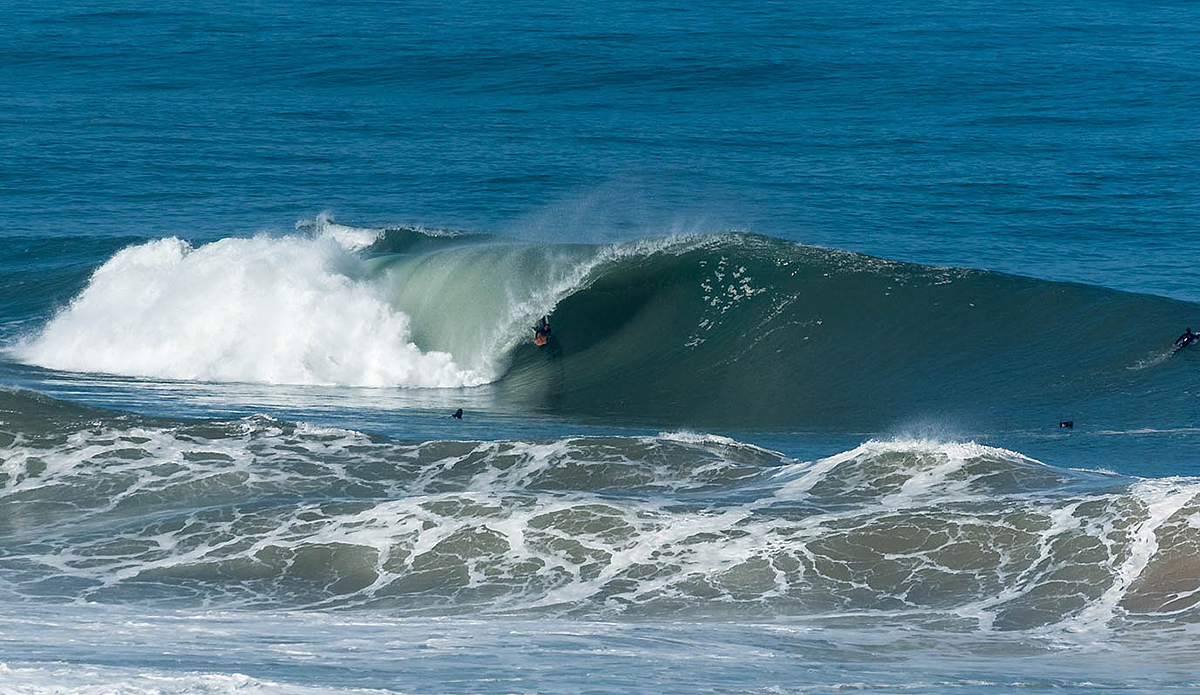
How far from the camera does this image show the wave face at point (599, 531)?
13203mm

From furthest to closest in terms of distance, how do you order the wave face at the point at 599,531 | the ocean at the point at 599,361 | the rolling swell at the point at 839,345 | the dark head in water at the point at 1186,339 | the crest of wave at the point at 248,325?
the crest of wave at the point at 248,325, the dark head in water at the point at 1186,339, the rolling swell at the point at 839,345, the wave face at the point at 599,531, the ocean at the point at 599,361

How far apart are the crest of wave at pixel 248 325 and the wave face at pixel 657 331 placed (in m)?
0.04

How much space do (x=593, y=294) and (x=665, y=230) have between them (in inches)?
229

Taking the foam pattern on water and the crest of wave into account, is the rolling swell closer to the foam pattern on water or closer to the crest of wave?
the crest of wave

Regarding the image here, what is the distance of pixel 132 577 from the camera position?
548 inches

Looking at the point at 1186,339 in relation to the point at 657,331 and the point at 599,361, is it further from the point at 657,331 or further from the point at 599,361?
the point at 599,361

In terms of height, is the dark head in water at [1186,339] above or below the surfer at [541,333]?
below

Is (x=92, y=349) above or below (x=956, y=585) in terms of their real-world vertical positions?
above

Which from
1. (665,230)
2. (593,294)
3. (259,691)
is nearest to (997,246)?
(665,230)

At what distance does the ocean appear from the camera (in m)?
12.3

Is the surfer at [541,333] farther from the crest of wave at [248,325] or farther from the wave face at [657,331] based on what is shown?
the crest of wave at [248,325]

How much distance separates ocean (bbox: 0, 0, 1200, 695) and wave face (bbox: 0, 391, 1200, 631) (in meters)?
0.05

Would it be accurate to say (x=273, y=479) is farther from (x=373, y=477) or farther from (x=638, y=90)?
(x=638, y=90)

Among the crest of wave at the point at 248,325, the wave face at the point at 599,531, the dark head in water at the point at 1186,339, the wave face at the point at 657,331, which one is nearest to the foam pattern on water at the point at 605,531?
the wave face at the point at 599,531
